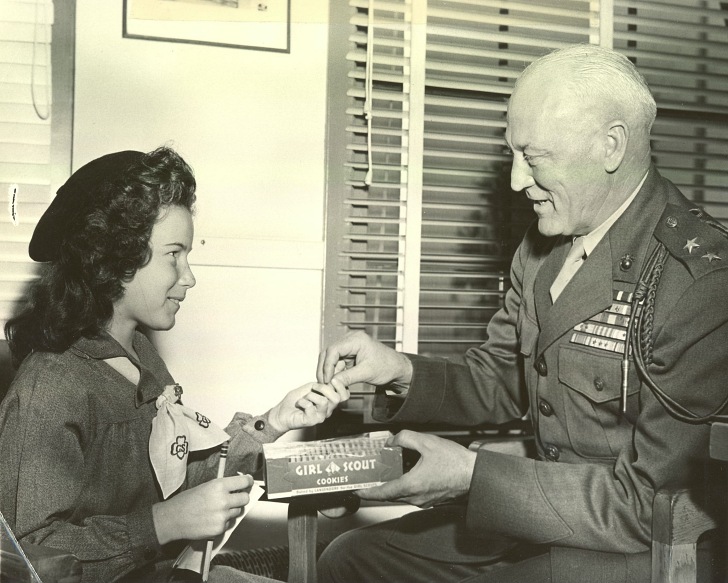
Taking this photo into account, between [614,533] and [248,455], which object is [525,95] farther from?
[248,455]

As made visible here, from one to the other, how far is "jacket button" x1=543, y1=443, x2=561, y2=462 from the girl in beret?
1.76ft

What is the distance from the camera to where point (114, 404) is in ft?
5.29

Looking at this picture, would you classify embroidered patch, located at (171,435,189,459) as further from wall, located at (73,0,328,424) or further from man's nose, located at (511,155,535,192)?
man's nose, located at (511,155,535,192)

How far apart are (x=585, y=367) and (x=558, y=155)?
0.47 m

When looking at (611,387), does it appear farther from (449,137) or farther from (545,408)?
(449,137)

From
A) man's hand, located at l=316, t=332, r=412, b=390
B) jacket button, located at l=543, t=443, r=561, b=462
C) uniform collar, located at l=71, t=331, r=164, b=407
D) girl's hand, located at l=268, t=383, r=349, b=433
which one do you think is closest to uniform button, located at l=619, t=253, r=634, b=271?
jacket button, located at l=543, t=443, r=561, b=462

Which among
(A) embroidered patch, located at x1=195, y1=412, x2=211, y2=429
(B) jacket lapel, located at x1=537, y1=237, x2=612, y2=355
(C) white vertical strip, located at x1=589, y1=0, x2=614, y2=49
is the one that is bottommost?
(A) embroidered patch, located at x1=195, y1=412, x2=211, y2=429

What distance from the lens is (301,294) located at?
243 centimetres

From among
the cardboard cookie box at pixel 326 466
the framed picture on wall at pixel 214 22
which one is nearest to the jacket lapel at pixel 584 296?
the cardboard cookie box at pixel 326 466

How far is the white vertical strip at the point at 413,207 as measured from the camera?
2473 mm

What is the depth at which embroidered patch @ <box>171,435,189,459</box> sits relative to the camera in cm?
167

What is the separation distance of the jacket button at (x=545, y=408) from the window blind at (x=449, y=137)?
82 centimetres

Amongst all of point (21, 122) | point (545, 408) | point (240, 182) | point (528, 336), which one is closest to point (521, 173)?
point (528, 336)

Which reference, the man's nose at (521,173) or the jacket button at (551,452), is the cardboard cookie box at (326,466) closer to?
the jacket button at (551,452)
